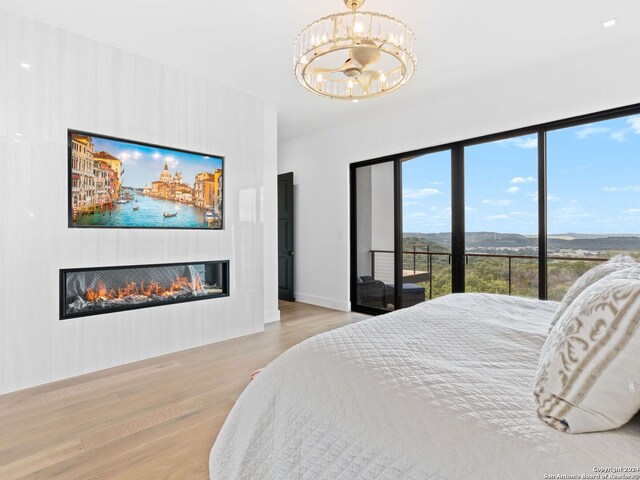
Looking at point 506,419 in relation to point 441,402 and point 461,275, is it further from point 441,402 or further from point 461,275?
point 461,275

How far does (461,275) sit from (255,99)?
3.25 meters

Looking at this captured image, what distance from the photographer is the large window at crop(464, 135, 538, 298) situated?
3.71 metres

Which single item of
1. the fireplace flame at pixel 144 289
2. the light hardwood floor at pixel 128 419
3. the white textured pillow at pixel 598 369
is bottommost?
the light hardwood floor at pixel 128 419

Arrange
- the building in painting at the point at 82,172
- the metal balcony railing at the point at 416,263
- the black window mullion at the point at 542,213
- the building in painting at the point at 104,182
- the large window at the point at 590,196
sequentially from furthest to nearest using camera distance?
the metal balcony railing at the point at 416,263
the black window mullion at the point at 542,213
the large window at the point at 590,196
the building in painting at the point at 104,182
the building in painting at the point at 82,172

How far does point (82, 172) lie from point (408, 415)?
127 inches

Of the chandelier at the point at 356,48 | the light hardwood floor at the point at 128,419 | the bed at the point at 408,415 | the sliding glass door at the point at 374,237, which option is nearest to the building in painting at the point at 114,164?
the light hardwood floor at the point at 128,419

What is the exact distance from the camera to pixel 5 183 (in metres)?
2.60

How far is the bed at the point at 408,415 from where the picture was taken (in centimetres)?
74

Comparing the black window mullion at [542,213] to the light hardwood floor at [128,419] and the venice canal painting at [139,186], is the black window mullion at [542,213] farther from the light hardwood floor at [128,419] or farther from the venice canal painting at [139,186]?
the venice canal painting at [139,186]

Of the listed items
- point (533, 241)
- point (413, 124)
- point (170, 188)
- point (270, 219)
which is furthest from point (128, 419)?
point (413, 124)

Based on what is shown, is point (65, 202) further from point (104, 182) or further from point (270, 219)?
point (270, 219)

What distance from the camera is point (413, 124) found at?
4.50 metres

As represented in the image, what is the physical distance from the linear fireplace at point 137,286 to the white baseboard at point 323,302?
6.43 ft

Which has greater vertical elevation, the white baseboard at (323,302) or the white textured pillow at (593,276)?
the white textured pillow at (593,276)
